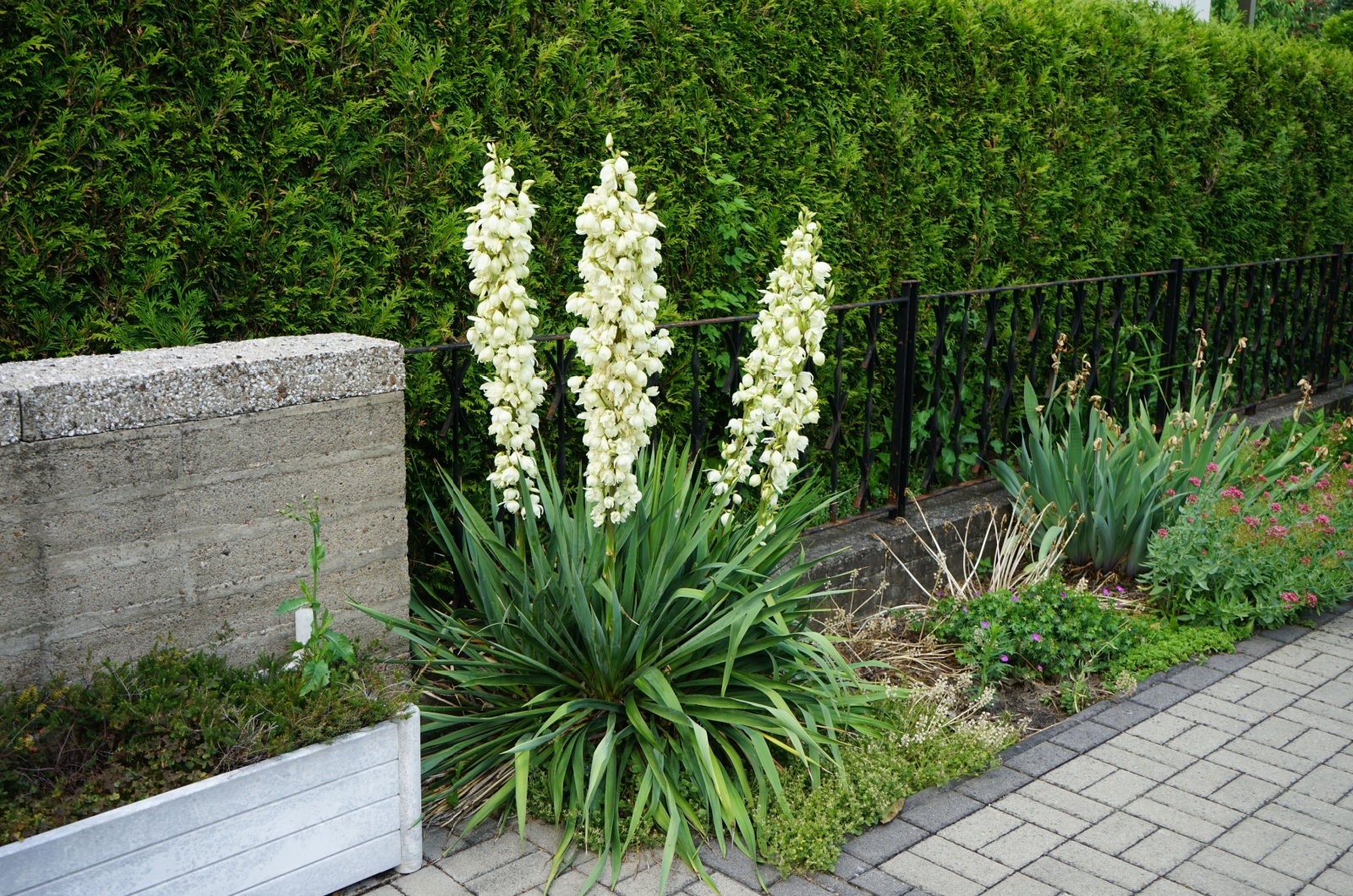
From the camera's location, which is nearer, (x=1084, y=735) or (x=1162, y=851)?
(x=1162, y=851)

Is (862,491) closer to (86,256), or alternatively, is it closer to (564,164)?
(564,164)

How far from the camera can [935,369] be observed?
18.2ft

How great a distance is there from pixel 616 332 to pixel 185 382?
1.11m

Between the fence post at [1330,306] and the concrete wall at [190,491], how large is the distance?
297 inches

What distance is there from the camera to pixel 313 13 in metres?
3.69

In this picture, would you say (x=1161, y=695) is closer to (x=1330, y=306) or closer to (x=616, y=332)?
(x=616, y=332)

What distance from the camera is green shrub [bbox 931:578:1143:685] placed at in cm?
442

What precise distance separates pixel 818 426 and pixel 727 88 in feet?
5.27

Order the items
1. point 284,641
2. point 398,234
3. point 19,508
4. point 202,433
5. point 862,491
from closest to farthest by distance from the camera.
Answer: point 19,508 → point 202,433 → point 284,641 → point 398,234 → point 862,491

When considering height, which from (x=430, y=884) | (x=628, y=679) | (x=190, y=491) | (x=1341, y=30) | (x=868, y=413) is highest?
(x=1341, y=30)

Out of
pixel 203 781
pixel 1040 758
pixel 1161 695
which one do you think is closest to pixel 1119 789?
pixel 1040 758

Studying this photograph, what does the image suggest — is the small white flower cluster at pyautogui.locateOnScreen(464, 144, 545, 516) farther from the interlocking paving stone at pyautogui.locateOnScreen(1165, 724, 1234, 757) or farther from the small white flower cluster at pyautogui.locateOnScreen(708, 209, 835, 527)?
the interlocking paving stone at pyautogui.locateOnScreen(1165, 724, 1234, 757)

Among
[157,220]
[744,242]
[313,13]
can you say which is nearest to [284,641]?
[157,220]

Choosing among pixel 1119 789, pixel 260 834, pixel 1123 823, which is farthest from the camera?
pixel 1119 789
